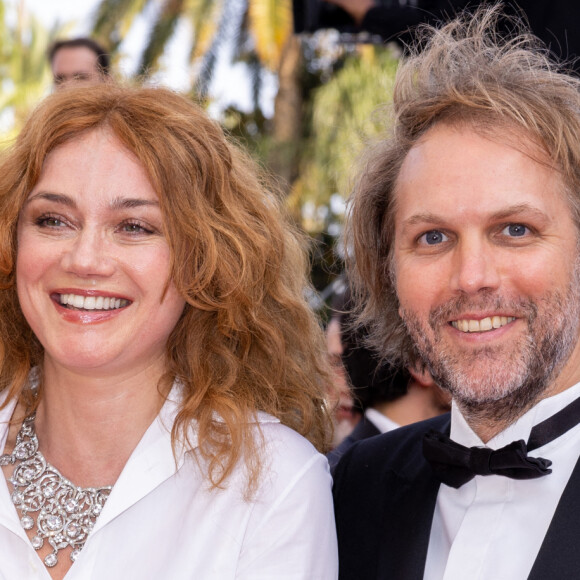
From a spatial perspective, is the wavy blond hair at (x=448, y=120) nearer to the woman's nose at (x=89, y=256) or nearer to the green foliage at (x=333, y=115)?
the woman's nose at (x=89, y=256)

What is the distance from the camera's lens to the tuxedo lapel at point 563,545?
6.43ft

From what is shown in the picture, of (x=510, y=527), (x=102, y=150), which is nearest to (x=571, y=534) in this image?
(x=510, y=527)

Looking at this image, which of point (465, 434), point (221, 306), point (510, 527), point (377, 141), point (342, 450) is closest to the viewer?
→ point (510, 527)

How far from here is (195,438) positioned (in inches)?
99.7

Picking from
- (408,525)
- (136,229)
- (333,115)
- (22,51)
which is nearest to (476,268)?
(408,525)

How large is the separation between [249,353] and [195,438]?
0.35m

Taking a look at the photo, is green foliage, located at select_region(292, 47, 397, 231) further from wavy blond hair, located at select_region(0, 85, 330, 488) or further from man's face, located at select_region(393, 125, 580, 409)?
man's face, located at select_region(393, 125, 580, 409)

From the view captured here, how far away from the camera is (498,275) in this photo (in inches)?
84.6

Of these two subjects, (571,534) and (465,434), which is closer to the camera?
(571,534)

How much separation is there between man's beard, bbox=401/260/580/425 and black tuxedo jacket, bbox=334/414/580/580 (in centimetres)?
23

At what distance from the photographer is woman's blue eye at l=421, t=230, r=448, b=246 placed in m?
2.28

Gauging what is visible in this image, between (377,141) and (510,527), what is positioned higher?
(377,141)

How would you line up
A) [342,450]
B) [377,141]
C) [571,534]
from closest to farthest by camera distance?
[571,534] < [377,141] < [342,450]

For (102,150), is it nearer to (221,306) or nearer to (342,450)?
(221,306)
